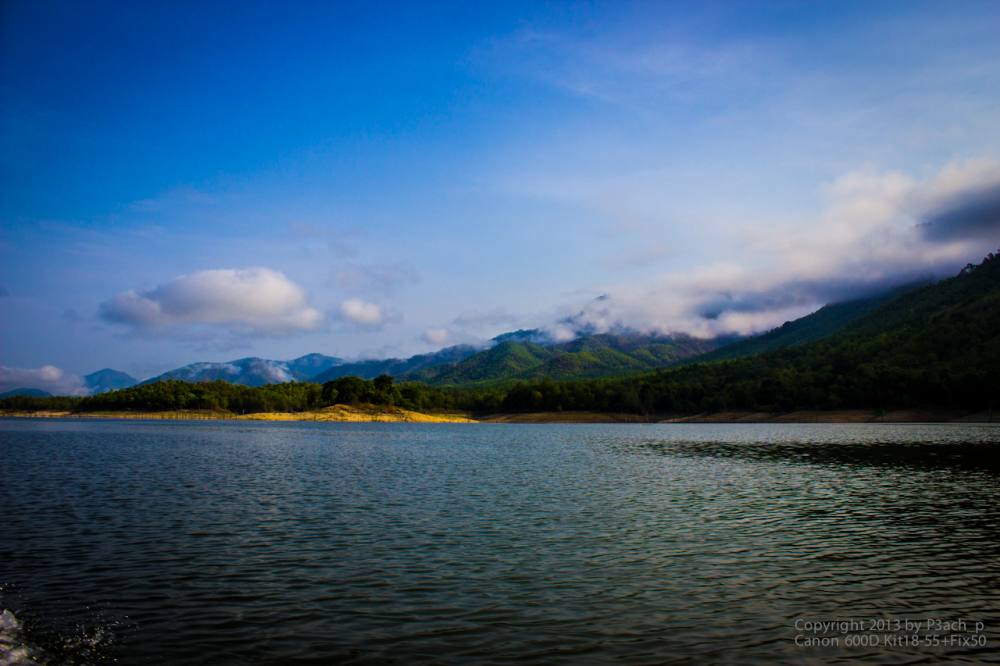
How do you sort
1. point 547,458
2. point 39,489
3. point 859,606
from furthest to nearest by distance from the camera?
point 547,458 < point 39,489 < point 859,606

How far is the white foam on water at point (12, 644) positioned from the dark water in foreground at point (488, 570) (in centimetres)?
9

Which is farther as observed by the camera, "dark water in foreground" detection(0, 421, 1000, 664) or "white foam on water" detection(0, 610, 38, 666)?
"dark water in foreground" detection(0, 421, 1000, 664)

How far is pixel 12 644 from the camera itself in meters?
15.6

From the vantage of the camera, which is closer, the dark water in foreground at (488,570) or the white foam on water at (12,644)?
the white foam on water at (12,644)

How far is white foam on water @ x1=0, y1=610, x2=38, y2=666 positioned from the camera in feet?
48.2

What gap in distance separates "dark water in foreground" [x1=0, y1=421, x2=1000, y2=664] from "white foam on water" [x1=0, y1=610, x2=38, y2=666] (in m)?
0.09

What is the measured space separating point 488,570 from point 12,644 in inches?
556

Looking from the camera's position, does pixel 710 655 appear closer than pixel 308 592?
Yes

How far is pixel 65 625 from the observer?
55.6 feet

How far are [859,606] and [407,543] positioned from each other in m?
17.5

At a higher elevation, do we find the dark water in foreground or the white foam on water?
the white foam on water

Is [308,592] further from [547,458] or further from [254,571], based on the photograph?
[547,458]

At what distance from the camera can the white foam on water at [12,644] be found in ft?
48.2

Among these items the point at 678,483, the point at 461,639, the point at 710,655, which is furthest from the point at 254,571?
the point at 678,483
